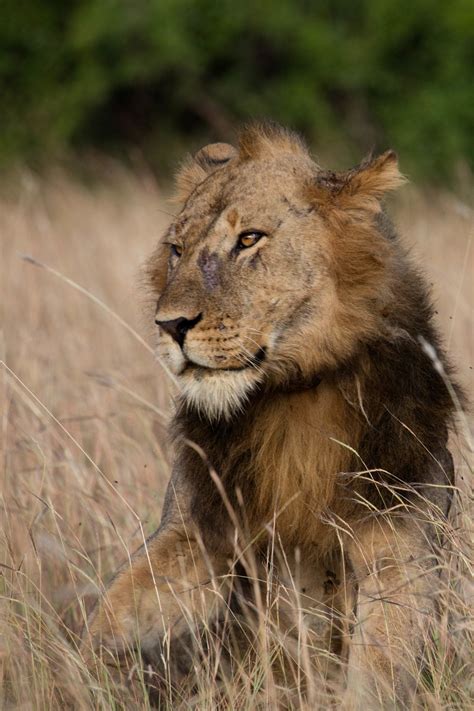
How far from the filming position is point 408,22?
17.9m

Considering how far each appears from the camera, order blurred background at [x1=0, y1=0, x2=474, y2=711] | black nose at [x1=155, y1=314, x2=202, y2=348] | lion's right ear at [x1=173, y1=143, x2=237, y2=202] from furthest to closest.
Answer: blurred background at [x1=0, y1=0, x2=474, y2=711] < lion's right ear at [x1=173, y1=143, x2=237, y2=202] < black nose at [x1=155, y1=314, x2=202, y2=348]

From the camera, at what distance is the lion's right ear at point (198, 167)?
5.06m

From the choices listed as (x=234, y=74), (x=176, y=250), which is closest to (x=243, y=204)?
(x=176, y=250)

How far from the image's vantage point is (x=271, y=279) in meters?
4.23

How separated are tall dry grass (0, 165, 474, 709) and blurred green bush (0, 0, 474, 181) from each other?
572 centimetres

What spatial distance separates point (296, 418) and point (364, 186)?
76 cm

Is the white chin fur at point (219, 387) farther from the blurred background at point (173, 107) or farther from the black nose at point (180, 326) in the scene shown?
the blurred background at point (173, 107)

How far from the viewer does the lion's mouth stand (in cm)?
408

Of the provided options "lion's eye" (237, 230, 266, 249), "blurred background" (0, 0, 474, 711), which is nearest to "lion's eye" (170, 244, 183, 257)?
"lion's eye" (237, 230, 266, 249)

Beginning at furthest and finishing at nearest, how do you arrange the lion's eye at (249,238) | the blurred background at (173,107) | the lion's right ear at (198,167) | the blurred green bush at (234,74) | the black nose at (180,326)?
the blurred green bush at (234,74), the blurred background at (173,107), the lion's right ear at (198,167), the lion's eye at (249,238), the black nose at (180,326)

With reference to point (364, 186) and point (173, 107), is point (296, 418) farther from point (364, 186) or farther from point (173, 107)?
point (173, 107)

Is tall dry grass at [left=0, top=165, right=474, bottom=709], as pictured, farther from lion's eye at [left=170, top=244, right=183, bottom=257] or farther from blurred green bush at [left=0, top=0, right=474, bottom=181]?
blurred green bush at [left=0, top=0, right=474, bottom=181]

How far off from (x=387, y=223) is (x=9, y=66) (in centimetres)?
1602

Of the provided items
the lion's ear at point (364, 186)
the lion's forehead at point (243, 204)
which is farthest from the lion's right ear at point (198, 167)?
the lion's ear at point (364, 186)
